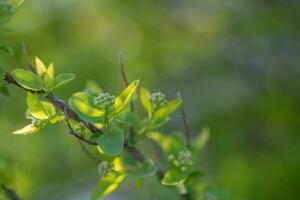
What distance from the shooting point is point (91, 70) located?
12.9 feet

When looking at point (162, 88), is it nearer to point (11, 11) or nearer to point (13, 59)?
point (13, 59)

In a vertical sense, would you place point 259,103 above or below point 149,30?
below

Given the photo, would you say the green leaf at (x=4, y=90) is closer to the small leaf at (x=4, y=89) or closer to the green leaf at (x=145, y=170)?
the small leaf at (x=4, y=89)

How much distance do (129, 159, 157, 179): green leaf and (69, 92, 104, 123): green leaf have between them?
267 mm

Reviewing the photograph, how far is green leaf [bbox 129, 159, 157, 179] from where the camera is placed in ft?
Result: 6.06

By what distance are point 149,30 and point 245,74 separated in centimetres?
74

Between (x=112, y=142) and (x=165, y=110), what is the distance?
0.30 metres

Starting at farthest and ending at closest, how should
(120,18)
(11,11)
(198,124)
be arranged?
(120,18) → (198,124) → (11,11)

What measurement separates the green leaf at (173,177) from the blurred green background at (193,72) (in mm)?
1602

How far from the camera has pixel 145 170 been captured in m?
1.88

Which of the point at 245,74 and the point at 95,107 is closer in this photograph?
the point at 95,107

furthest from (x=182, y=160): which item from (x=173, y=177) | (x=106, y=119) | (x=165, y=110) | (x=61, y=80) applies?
(x=61, y=80)

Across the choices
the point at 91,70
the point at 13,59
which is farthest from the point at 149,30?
the point at 13,59

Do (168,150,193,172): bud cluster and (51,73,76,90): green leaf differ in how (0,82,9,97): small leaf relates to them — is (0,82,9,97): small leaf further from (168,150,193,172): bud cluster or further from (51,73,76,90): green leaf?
(168,150,193,172): bud cluster
